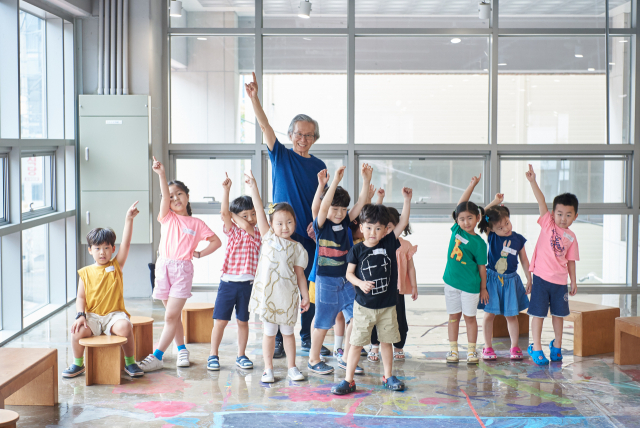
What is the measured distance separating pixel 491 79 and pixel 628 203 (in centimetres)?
194

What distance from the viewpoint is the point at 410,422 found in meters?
3.11

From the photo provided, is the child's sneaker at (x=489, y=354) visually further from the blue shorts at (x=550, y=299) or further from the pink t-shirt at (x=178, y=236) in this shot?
the pink t-shirt at (x=178, y=236)

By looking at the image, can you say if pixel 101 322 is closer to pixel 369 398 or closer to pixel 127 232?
pixel 127 232

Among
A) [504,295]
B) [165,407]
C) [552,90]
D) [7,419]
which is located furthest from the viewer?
[552,90]

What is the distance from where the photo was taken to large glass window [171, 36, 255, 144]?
20.7ft

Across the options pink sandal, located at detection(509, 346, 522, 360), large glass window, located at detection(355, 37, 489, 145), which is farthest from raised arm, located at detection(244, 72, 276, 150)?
large glass window, located at detection(355, 37, 489, 145)

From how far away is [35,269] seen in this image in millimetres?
5492

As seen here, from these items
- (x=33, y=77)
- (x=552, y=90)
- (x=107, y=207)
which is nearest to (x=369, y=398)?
(x=107, y=207)

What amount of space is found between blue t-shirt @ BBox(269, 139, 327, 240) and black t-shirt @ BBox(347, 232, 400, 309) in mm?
571

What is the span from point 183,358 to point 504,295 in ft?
7.09

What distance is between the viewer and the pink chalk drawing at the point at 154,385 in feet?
11.6

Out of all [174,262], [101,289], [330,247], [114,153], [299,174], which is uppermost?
[114,153]

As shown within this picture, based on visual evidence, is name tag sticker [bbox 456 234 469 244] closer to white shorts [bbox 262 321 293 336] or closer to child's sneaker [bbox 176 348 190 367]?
white shorts [bbox 262 321 293 336]

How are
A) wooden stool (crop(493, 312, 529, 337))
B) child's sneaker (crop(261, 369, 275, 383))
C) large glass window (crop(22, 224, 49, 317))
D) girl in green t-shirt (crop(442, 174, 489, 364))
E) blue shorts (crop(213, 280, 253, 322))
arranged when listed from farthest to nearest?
1. large glass window (crop(22, 224, 49, 317))
2. wooden stool (crop(493, 312, 529, 337))
3. girl in green t-shirt (crop(442, 174, 489, 364))
4. blue shorts (crop(213, 280, 253, 322))
5. child's sneaker (crop(261, 369, 275, 383))
